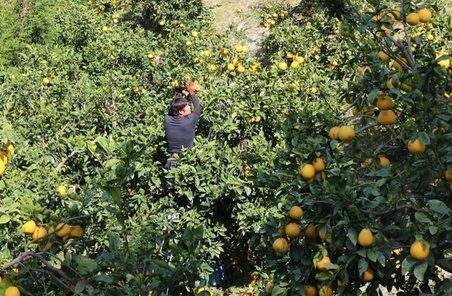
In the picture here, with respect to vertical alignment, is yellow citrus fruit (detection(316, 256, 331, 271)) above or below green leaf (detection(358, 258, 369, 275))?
below

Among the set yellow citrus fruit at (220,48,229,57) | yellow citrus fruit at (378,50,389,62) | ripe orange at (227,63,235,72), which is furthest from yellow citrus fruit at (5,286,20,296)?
yellow citrus fruit at (220,48,229,57)

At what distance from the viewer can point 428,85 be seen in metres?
2.06

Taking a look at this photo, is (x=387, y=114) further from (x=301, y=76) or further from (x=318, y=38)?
(x=318, y=38)

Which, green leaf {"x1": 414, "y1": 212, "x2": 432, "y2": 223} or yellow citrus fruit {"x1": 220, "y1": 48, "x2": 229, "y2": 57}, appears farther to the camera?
yellow citrus fruit {"x1": 220, "y1": 48, "x2": 229, "y2": 57}

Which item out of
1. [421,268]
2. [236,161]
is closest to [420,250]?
[421,268]

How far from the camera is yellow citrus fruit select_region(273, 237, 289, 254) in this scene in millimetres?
2078

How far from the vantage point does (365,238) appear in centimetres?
182

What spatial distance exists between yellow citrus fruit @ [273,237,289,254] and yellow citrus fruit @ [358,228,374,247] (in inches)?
12.7

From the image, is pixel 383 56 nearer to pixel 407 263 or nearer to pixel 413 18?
pixel 413 18

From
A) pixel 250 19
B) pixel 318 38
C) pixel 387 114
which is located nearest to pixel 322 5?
pixel 387 114

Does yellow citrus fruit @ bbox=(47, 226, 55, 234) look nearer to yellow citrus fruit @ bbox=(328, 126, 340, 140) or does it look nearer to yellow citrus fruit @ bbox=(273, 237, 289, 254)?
yellow citrus fruit @ bbox=(273, 237, 289, 254)

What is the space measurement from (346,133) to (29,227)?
1155 millimetres

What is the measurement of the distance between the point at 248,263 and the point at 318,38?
369cm

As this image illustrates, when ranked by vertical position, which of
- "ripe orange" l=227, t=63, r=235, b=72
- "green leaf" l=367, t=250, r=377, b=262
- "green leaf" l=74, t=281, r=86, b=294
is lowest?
"ripe orange" l=227, t=63, r=235, b=72
